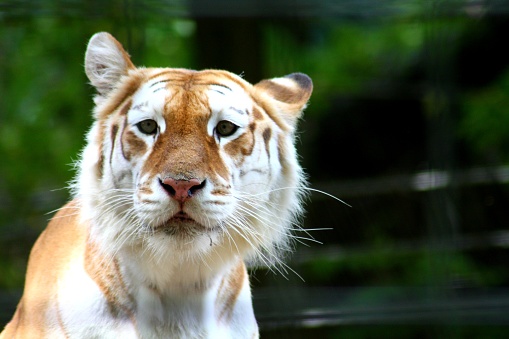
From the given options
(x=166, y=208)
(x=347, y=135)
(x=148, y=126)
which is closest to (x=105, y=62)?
(x=148, y=126)

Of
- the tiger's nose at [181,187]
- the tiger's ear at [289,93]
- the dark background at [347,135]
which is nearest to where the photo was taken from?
the tiger's nose at [181,187]

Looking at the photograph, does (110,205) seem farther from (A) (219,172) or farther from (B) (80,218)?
(A) (219,172)

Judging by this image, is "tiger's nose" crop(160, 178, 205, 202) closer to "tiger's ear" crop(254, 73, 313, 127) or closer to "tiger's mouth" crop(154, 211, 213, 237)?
"tiger's mouth" crop(154, 211, 213, 237)

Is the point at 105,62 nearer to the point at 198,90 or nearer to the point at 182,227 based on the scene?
the point at 198,90

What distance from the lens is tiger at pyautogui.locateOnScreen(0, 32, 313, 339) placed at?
1.72m

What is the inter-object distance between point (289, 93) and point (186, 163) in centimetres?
53

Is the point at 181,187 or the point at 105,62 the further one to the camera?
the point at 105,62

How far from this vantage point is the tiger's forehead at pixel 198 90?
5.85 feet

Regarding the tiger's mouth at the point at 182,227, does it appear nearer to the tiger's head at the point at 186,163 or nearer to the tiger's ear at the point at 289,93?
the tiger's head at the point at 186,163

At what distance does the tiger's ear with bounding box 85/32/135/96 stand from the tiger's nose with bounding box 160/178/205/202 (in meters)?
0.41

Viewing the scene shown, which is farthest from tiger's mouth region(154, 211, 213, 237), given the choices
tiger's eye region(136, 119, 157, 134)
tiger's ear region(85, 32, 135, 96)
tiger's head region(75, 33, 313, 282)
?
tiger's ear region(85, 32, 135, 96)

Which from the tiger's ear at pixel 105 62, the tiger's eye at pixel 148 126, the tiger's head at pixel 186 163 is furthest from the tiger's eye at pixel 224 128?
the tiger's ear at pixel 105 62

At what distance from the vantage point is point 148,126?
1.79 meters

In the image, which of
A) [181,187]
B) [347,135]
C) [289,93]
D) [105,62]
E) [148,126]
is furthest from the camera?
[347,135]
